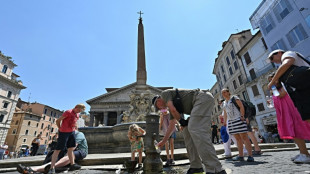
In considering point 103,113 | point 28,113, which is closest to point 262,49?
point 103,113

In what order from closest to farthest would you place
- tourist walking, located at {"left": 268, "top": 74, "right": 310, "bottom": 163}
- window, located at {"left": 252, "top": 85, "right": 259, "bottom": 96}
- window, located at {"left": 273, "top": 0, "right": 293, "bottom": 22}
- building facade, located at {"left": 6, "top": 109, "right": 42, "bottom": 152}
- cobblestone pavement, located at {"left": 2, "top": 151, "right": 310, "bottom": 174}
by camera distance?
cobblestone pavement, located at {"left": 2, "top": 151, "right": 310, "bottom": 174} → tourist walking, located at {"left": 268, "top": 74, "right": 310, "bottom": 163} → window, located at {"left": 273, "top": 0, "right": 293, "bottom": 22} → window, located at {"left": 252, "top": 85, "right": 259, "bottom": 96} → building facade, located at {"left": 6, "top": 109, "right": 42, "bottom": 152}

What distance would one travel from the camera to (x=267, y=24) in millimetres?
16516

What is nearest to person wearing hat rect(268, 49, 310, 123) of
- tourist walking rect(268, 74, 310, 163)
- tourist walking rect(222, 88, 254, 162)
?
tourist walking rect(268, 74, 310, 163)

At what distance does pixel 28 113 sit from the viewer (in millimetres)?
38938

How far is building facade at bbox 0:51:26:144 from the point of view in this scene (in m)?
28.2

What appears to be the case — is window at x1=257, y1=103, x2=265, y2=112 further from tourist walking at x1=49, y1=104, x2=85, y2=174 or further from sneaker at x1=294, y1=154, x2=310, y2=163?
tourist walking at x1=49, y1=104, x2=85, y2=174

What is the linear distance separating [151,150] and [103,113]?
42.6 metres

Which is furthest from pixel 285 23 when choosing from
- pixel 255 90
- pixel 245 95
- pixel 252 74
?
pixel 245 95

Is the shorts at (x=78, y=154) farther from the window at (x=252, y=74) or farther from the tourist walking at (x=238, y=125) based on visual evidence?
the window at (x=252, y=74)

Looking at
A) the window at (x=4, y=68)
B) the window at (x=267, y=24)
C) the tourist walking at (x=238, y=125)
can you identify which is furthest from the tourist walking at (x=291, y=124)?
the window at (x=4, y=68)

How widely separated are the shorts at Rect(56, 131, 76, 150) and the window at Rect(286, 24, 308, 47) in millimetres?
17742

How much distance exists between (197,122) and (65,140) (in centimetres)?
269

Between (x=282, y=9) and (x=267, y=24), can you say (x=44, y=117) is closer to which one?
(x=267, y=24)

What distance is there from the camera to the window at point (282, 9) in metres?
13.9
